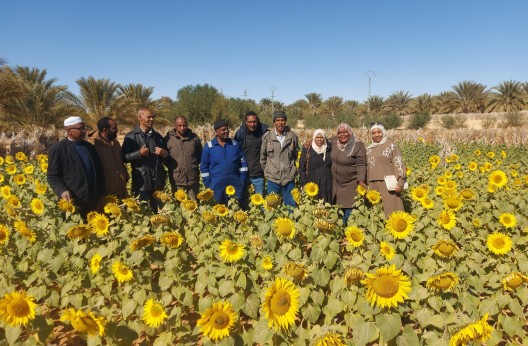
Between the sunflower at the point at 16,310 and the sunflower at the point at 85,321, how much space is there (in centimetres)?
31

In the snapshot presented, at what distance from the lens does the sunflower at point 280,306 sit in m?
1.93

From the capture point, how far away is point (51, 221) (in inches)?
134

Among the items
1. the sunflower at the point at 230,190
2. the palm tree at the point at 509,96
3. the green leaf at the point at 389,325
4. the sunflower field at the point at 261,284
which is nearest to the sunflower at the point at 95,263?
the sunflower field at the point at 261,284

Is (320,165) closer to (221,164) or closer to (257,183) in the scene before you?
(257,183)

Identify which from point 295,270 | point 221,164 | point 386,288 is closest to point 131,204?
point 221,164

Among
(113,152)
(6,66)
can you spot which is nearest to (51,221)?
(113,152)

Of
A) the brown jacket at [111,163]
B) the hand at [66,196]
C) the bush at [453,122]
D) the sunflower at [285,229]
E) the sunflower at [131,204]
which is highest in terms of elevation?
the bush at [453,122]

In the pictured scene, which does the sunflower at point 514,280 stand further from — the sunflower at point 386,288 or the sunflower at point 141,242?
the sunflower at point 141,242

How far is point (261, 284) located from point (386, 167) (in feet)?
6.84

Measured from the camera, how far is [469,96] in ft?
108

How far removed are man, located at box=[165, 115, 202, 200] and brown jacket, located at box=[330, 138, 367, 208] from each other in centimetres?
191

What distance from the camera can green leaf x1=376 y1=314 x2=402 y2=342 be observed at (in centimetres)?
183

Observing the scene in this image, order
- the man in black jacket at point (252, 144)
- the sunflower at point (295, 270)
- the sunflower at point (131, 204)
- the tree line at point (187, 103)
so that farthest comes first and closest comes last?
the tree line at point (187, 103)
the man in black jacket at point (252, 144)
the sunflower at point (131, 204)
the sunflower at point (295, 270)

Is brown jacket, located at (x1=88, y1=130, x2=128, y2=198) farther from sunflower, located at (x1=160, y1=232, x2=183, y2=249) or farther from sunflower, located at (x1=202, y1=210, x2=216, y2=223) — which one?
sunflower, located at (x1=160, y1=232, x2=183, y2=249)
